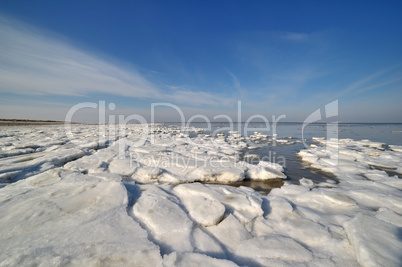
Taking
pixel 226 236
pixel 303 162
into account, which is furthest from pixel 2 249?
pixel 303 162

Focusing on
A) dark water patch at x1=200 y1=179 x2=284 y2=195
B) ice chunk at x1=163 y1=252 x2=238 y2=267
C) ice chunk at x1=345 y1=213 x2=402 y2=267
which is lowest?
dark water patch at x1=200 y1=179 x2=284 y2=195

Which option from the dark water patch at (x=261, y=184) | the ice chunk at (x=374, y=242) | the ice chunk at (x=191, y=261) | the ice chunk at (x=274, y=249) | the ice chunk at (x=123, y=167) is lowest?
the dark water patch at (x=261, y=184)

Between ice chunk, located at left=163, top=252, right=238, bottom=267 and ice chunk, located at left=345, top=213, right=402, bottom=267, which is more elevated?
ice chunk, located at left=345, top=213, right=402, bottom=267

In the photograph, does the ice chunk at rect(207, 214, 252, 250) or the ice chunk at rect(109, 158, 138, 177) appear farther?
the ice chunk at rect(109, 158, 138, 177)

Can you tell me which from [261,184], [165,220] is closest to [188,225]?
[165,220]

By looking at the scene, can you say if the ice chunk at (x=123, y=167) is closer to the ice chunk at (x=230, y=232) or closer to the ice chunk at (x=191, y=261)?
the ice chunk at (x=230, y=232)

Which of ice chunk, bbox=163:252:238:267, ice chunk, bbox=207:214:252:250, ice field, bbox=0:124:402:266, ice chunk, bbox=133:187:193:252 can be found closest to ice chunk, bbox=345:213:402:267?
ice field, bbox=0:124:402:266

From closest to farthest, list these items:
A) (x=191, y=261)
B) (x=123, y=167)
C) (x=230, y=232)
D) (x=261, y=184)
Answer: (x=191, y=261) → (x=230, y=232) → (x=261, y=184) → (x=123, y=167)

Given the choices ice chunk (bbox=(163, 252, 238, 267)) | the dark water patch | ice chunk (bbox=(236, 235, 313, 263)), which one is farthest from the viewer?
the dark water patch

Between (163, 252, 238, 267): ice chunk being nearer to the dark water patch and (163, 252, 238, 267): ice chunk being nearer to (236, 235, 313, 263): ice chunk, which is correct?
(236, 235, 313, 263): ice chunk

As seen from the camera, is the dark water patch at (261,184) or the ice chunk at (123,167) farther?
the ice chunk at (123,167)

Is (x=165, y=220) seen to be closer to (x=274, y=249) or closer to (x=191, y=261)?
(x=191, y=261)

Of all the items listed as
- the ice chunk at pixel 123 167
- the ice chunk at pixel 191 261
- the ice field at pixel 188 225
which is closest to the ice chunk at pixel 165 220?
the ice field at pixel 188 225

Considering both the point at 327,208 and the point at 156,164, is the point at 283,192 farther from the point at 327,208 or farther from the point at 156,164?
the point at 156,164
